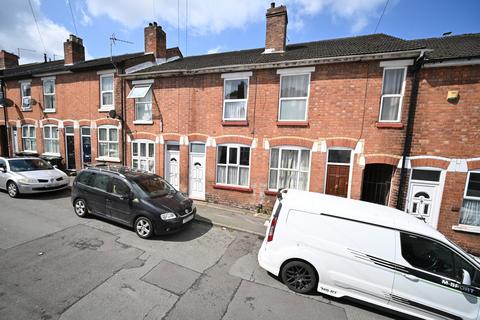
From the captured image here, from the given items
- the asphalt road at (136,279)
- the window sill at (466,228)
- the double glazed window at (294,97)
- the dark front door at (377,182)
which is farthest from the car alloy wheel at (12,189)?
the window sill at (466,228)

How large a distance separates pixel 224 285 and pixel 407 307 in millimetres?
3225

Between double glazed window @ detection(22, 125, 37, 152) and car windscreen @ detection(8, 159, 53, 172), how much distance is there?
6.08m

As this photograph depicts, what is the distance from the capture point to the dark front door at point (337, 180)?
743 centimetres

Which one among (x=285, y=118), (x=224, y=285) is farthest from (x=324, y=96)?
(x=224, y=285)

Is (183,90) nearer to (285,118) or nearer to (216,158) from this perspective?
(216,158)

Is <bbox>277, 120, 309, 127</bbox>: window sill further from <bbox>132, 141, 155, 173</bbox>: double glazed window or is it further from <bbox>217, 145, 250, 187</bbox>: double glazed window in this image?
<bbox>132, 141, 155, 173</bbox>: double glazed window

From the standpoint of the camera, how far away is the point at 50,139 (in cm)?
1306

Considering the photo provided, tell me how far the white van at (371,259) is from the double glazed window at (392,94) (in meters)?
4.21

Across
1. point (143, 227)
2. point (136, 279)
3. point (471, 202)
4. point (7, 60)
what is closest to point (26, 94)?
point (7, 60)

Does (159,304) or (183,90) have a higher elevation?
(183,90)

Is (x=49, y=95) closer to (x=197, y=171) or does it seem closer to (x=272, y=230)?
(x=197, y=171)

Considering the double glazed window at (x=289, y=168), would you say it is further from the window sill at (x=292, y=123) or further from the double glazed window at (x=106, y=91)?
the double glazed window at (x=106, y=91)

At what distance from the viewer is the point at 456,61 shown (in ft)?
20.1

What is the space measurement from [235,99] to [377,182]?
20.9ft
